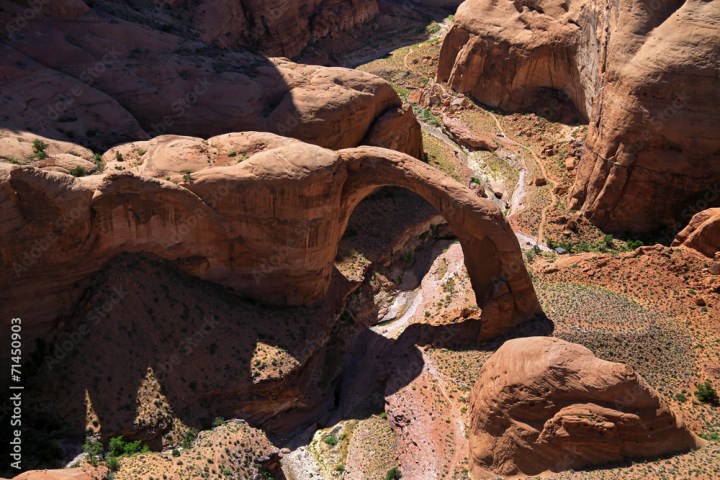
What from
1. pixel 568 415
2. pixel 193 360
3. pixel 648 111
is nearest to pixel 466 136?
pixel 648 111

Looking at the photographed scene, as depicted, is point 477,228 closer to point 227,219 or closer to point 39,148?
point 227,219

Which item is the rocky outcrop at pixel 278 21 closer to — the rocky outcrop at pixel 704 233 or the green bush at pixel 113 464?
the rocky outcrop at pixel 704 233

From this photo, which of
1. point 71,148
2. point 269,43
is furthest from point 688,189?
point 269,43

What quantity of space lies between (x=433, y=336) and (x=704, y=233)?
49.4 ft

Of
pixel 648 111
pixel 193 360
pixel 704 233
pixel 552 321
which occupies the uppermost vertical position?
pixel 648 111

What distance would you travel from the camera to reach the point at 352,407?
38.3 meters

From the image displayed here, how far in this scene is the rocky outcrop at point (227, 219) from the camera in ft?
107

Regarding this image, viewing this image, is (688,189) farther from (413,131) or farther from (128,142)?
(128,142)

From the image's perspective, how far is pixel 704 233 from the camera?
4116cm

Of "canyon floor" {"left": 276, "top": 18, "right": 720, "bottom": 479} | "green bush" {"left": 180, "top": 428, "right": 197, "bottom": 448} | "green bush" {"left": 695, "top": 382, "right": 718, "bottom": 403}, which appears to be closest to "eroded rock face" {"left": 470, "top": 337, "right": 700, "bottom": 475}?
"canyon floor" {"left": 276, "top": 18, "right": 720, "bottom": 479}

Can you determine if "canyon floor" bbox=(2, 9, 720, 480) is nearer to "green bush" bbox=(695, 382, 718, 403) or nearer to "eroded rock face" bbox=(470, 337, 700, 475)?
"green bush" bbox=(695, 382, 718, 403)

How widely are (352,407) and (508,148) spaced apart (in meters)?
28.0

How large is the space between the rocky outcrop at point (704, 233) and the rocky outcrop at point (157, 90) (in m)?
17.9

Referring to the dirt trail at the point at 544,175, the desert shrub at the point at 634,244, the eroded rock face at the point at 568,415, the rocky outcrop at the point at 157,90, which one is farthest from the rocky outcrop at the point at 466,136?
the eroded rock face at the point at 568,415
